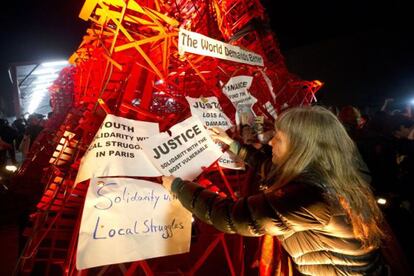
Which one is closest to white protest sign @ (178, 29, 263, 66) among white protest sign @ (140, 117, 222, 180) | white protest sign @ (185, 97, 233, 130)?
white protest sign @ (185, 97, 233, 130)

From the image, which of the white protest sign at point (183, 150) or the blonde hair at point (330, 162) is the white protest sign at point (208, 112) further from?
the blonde hair at point (330, 162)

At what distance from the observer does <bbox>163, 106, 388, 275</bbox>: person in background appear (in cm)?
135

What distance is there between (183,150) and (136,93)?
659mm

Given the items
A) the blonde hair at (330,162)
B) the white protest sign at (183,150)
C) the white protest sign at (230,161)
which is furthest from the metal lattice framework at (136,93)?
the blonde hair at (330,162)

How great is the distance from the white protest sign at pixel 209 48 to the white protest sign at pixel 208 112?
369 millimetres

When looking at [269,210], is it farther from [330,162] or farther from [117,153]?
[117,153]

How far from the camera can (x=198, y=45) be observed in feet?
6.99

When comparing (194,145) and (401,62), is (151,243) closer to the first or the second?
(194,145)

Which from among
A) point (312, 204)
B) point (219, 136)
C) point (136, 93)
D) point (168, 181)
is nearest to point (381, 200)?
point (219, 136)

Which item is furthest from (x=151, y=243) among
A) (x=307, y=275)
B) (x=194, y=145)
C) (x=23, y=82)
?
(x=23, y=82)

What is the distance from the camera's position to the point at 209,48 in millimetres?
2248

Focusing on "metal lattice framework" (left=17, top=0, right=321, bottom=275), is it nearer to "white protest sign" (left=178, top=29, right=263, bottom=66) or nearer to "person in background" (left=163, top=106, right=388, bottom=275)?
"white protest sign" (left=178, top=29, right=263, bottom=66)

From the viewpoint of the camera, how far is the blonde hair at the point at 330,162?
1.47m

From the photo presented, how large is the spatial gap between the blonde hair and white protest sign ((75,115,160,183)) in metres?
0.83
